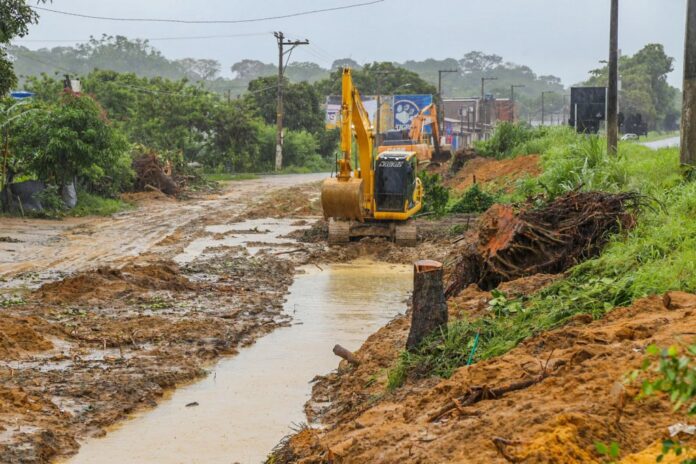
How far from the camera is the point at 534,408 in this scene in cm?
684

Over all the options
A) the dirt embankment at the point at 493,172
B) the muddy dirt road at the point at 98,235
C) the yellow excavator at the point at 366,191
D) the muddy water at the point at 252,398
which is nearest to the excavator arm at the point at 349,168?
the yellow excavator at the point at 366,191

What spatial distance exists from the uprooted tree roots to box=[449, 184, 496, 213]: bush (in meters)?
16.0

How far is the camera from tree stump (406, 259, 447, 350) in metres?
10.5

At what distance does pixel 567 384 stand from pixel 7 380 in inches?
272

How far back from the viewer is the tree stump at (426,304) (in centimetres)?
1046

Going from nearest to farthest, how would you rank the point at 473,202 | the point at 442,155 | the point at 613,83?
the point at 613,83, the point at 473,202, the point at 442,155

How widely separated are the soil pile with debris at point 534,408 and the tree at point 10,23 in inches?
654

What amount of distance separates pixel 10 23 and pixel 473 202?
48.0 ft

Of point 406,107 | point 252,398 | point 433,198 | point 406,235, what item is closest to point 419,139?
point 433,198

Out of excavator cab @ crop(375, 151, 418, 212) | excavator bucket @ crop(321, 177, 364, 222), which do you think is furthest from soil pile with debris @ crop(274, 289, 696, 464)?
excavator cab @ crop(375, 151, 418, 212)

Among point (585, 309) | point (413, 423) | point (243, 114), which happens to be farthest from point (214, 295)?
point (243, 114)

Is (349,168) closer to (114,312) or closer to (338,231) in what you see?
(338,231)

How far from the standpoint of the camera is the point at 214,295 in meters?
18.5

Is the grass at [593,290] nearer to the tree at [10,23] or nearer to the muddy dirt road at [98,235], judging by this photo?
the muddy dirt road at [98,235]
